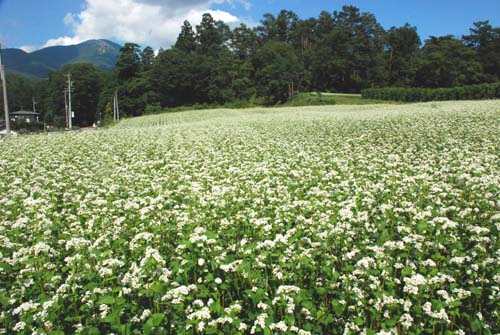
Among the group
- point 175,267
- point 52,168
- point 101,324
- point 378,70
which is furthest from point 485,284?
point 378,70

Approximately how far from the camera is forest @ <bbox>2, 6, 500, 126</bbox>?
3504 inches

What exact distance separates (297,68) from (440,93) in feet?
121

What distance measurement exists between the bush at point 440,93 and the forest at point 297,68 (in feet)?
84.6

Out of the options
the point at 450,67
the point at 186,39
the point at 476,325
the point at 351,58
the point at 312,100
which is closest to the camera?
the point at 476,325

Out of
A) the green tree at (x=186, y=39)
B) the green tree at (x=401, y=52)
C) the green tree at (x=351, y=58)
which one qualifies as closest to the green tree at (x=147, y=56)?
the green tree at (x=186, y=39)

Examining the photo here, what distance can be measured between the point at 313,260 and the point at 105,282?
2.62m

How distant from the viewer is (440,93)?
196 ft

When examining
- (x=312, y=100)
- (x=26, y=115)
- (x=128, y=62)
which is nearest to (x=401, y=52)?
(x=312, y=100)

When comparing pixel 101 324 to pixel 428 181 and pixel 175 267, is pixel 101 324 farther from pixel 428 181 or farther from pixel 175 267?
pixel 428 181

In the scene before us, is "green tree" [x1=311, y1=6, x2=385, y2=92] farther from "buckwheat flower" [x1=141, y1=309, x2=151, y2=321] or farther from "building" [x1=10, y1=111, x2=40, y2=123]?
"building" [x1=10, y1=111, x2=40, y2=123]

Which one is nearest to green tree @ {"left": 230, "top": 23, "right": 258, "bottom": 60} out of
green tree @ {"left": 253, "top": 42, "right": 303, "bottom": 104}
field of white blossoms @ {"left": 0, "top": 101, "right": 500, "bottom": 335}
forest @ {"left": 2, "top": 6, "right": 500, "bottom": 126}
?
forest @ {"left": 2, "top": 6, "right": 500, "bottom": 126}

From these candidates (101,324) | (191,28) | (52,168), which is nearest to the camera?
(101,324)

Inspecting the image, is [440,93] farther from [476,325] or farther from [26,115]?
[26,115]

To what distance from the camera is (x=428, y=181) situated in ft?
28.7
